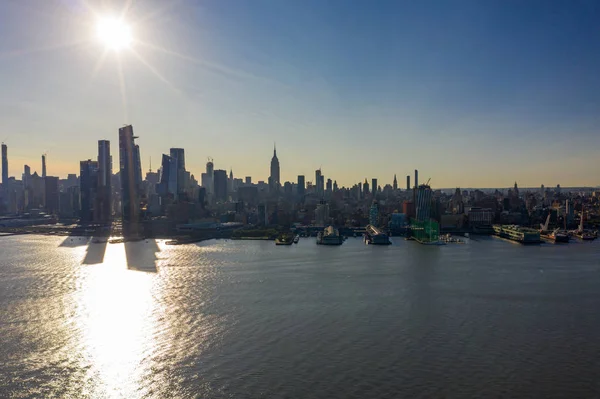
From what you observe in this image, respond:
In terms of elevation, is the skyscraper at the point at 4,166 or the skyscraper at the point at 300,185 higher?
the skyscraper at the point at 4,166

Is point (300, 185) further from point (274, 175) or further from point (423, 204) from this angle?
point (423, 204)

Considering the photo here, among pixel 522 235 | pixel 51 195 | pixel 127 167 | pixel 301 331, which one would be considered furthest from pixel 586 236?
pixel 51 195

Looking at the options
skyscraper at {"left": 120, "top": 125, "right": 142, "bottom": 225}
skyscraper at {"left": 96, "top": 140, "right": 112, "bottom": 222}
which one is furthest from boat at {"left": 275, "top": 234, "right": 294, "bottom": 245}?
skyscraper at {"left": 96, "top": 140, "right": 112, "bottom": 222}

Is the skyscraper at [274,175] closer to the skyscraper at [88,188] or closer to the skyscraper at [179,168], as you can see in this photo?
the skyscraper at [179,168]

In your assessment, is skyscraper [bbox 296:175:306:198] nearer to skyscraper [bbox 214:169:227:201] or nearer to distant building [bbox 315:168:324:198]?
distant building [bbox 315:168:324:198]

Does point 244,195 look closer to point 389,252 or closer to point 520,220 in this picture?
point 520,220

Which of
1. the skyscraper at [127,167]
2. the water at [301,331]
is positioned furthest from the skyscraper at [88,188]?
the water at [301,331]
